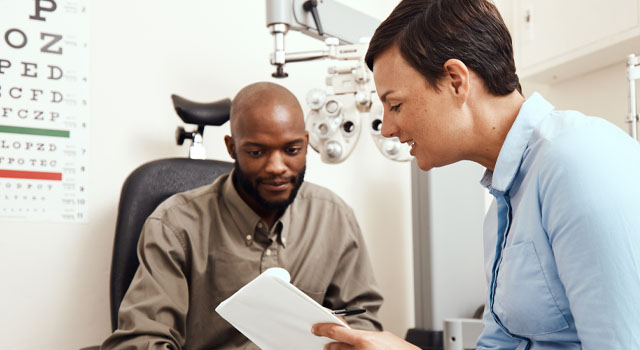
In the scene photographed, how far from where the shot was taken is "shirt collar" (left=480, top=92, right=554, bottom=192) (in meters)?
0.89

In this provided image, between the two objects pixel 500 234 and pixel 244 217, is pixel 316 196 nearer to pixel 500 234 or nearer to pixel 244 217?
pixel 244 217

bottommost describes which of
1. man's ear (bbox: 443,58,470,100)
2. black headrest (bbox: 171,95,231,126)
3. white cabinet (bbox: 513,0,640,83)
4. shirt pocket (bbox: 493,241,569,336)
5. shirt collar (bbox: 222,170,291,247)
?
shirt pocket (bbox: 493,241,569,336)

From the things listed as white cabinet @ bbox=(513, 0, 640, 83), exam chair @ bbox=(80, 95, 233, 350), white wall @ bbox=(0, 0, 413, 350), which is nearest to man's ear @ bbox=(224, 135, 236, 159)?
exam chair @ bbox=(80, 95, 233, 350)

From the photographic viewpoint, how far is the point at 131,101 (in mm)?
1860

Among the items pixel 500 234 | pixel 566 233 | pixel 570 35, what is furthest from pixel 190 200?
pixel 570 35

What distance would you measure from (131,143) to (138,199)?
0.37 m

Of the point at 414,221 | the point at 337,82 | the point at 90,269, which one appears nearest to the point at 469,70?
the point at 337,82

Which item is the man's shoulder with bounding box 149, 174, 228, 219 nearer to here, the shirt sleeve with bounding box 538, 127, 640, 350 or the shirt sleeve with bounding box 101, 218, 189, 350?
the shirt sleeve with bounding box 101, 218, 189, 350

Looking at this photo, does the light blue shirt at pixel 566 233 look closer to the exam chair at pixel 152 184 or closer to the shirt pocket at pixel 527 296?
the shirt pocket at pixel 527 296

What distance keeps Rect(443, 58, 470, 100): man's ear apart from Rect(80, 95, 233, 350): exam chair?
0.90 meters

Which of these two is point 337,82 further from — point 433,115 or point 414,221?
point 433,115

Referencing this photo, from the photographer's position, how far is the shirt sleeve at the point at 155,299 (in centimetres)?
130

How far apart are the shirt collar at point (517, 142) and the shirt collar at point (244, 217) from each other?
0.75 meters

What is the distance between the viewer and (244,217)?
1531 mm
